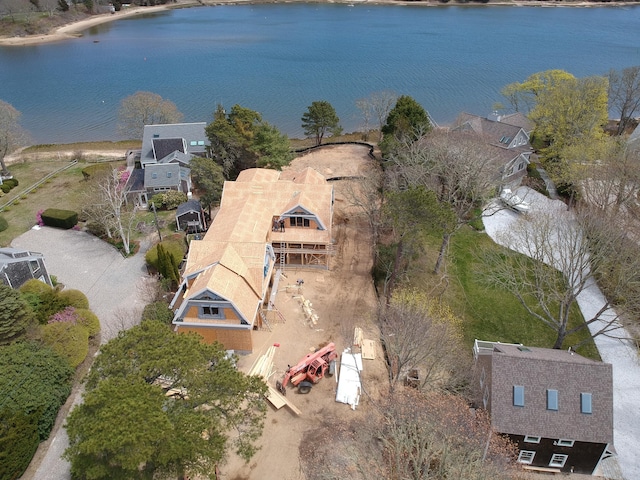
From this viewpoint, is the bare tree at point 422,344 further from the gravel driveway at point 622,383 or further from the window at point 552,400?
the gravel driveway at point 622,383

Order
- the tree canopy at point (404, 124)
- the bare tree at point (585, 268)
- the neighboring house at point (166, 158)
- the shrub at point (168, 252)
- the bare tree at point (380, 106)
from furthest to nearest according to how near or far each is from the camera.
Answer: the bare tree at point (380, 106) < the tree canopy at point (404, 124) < the neighboring house at point (166, 158) < the shrub at point (168, 252) < the bare tree at point (585, 268)

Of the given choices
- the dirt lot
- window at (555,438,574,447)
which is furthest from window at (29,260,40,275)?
window at (555,438,574,447)

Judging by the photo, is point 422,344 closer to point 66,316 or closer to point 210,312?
point 210,312

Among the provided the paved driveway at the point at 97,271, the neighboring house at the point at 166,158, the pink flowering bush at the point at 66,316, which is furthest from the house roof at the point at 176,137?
the pink flowering bush at the point at 66,316

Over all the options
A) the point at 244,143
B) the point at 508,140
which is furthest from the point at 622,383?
the point at 244,143

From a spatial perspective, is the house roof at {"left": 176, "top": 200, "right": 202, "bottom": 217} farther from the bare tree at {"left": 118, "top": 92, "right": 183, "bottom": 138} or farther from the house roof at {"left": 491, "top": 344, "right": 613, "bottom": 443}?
the house roof at {"left": 491, "top": 344, "right": 613, "bottom": 443}

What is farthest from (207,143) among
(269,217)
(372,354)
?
(372,354)
